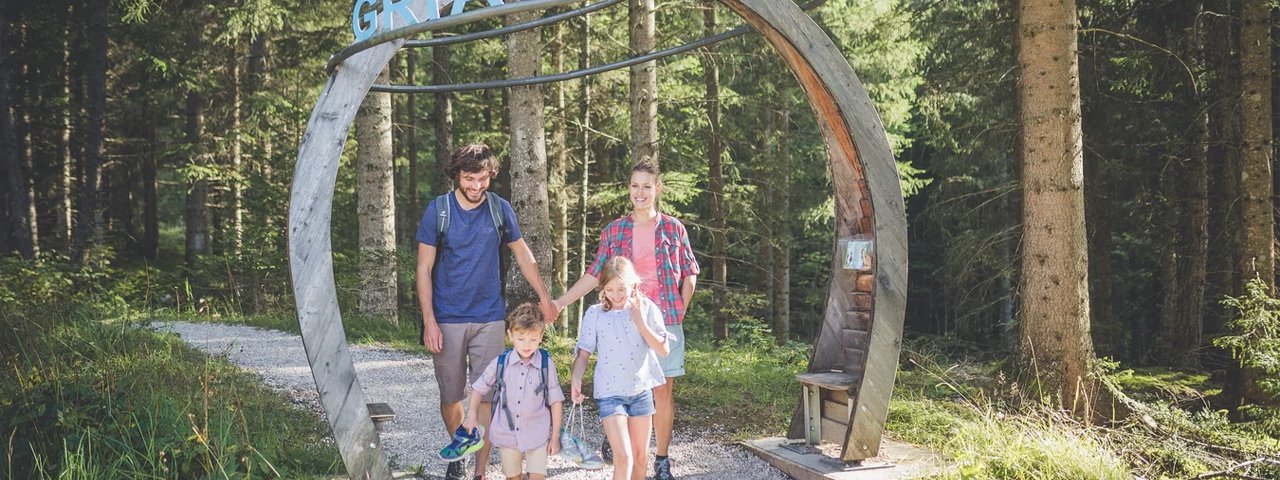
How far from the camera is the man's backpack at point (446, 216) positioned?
4.39 metres

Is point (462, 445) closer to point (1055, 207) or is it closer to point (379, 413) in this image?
point (379, 413)

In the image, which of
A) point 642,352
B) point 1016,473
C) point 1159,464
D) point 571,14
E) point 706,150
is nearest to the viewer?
point 642,352

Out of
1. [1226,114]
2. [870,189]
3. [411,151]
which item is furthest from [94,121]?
[1226,114]

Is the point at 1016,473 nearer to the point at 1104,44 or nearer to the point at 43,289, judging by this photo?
the point at 1104,44

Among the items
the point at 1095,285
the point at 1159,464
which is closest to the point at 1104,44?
the point at 1095,285

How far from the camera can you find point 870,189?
4.93m

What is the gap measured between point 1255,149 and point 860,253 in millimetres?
5014

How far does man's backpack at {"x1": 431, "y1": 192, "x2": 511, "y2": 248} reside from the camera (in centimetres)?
439

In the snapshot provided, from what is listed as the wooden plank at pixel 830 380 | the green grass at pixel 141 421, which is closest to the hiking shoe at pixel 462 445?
the green grass at pixel 141 421

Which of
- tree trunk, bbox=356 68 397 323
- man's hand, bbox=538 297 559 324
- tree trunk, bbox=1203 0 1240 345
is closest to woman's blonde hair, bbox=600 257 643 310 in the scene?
man's hand, bbox=538 297 559 324

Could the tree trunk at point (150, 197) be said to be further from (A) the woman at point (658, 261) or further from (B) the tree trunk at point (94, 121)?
(A) the woman at point (658, 261)

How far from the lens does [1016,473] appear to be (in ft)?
15.3

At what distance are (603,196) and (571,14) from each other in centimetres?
965

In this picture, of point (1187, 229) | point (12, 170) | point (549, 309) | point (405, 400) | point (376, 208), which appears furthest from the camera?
point (12, 170)
